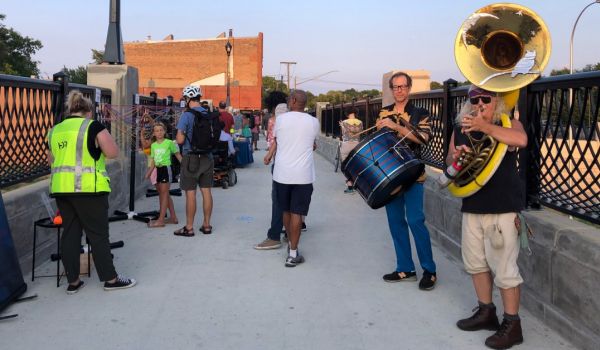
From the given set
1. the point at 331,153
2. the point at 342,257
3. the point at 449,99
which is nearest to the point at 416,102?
the point at 449,99

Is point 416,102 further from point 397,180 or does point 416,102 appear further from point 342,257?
point 397,180

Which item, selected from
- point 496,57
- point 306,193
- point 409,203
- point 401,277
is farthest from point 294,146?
point 496,57

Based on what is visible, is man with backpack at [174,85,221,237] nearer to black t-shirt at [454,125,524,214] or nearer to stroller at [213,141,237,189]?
black t-shirt at [454,125,524,214]

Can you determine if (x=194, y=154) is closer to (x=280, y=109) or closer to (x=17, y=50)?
(x=280, y=109)

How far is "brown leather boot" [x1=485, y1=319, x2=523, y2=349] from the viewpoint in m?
3.47

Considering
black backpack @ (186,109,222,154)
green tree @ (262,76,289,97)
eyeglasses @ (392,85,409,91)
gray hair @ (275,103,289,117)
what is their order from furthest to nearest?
1. green tree @ (262,76,289,97)
2. gray hair @ (275,103,289,117)
3. black backpack @ (186,109,222,154)
4. eyeglasses @ (392,85,409,91)

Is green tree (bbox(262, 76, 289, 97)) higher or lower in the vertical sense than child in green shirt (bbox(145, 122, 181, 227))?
higher

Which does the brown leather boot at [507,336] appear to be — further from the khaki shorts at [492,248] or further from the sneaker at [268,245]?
the sneaker at [268,245]

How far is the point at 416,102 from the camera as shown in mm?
7672

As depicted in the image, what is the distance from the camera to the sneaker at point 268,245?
603 centimetres

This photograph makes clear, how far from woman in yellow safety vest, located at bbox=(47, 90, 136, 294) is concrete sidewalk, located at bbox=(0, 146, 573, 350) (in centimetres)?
29

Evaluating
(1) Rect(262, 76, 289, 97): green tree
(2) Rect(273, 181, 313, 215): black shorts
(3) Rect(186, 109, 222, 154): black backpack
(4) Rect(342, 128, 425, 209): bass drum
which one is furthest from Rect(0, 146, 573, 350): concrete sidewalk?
(1) Rect(262, 76, 289, 97): green tree

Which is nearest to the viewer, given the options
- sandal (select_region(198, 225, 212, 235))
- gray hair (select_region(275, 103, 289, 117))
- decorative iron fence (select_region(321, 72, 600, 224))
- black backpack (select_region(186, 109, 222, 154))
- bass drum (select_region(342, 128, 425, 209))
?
decorative iron fence (select_region(321, 72, 600, 224))

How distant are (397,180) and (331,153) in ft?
39.2
